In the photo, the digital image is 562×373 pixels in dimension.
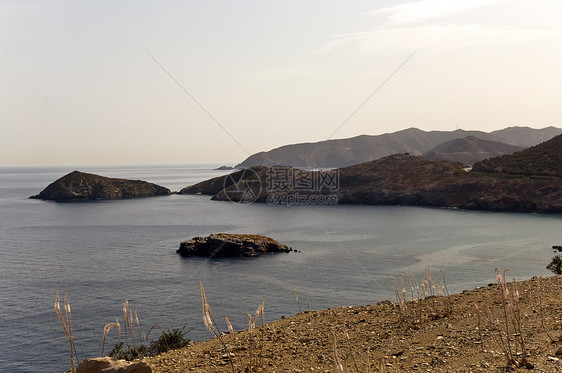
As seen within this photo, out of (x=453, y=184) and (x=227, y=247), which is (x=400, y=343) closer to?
(x=227, y=247)

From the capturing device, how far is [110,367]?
11469 mm

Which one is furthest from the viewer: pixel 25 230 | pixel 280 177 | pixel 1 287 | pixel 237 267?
pixel 280 177

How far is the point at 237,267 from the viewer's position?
6088cm

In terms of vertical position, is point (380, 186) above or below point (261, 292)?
above

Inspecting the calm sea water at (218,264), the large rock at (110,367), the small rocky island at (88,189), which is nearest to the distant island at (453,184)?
the calm sea water at (218,264)

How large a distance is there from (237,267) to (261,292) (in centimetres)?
1472

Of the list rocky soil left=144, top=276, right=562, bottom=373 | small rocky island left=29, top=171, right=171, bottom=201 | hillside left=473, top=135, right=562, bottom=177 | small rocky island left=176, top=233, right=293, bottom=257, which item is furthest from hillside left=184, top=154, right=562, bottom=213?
rocky soil left=144, top=276, right=562, bottom=373

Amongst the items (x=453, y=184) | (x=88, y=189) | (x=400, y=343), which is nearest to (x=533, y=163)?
(x=453, y=184)

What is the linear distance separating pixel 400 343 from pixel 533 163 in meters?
130

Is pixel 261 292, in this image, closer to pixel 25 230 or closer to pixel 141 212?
pixel 25 230

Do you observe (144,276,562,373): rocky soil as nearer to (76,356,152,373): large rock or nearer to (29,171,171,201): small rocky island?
(76,356,152,373): large rock

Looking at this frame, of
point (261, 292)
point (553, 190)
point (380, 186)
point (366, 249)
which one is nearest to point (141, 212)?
point (380, 186)

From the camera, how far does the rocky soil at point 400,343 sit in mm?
11852

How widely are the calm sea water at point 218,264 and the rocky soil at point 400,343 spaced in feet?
55.1
